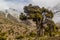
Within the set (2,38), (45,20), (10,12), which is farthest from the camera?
(10,12)

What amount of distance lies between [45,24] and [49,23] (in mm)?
1684

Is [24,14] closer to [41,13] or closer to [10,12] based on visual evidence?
[41,13]

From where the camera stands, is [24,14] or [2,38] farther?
[24,14]

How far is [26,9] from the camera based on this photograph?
180ft

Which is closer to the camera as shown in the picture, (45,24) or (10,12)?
(45,24)

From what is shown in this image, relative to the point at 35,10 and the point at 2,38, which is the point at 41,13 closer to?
the point at 35,10

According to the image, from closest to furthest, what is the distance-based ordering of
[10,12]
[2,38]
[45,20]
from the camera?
[2,38], [45,20], [10,12]

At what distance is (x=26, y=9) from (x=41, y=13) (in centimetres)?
419

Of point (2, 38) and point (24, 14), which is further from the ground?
point (24, 14)

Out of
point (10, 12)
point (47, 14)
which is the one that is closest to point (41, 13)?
point (47, 14)

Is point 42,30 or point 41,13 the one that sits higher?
point 41,13

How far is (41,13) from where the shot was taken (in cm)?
5359

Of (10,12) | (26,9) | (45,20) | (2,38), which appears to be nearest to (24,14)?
(26,9)

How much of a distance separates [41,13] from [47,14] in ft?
5.11
